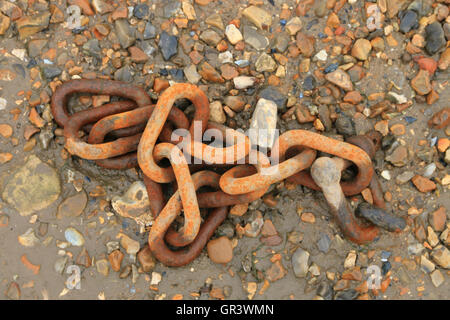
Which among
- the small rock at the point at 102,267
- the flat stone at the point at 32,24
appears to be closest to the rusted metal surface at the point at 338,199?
the small rock at the point at 102,267

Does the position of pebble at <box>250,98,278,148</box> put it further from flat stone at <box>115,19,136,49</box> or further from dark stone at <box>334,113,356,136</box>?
flat stone at <box>115,19,136,49</box>

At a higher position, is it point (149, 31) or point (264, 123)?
point (149, 31)

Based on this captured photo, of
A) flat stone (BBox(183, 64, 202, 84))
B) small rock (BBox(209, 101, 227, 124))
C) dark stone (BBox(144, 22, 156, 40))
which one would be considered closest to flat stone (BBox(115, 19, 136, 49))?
dark stone (BBox(144, 22, 156, 40))

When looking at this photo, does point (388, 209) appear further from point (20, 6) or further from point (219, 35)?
point (20, 6)

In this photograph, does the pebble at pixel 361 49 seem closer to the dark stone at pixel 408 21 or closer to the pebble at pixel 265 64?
the dark stone at pixel 408 21

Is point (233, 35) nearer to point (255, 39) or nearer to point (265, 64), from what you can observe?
point (255, 39)

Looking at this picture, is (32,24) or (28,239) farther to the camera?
(32,24)

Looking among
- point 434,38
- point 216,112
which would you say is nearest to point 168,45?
point 216,112

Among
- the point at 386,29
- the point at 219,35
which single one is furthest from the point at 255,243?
the point at 386,29
